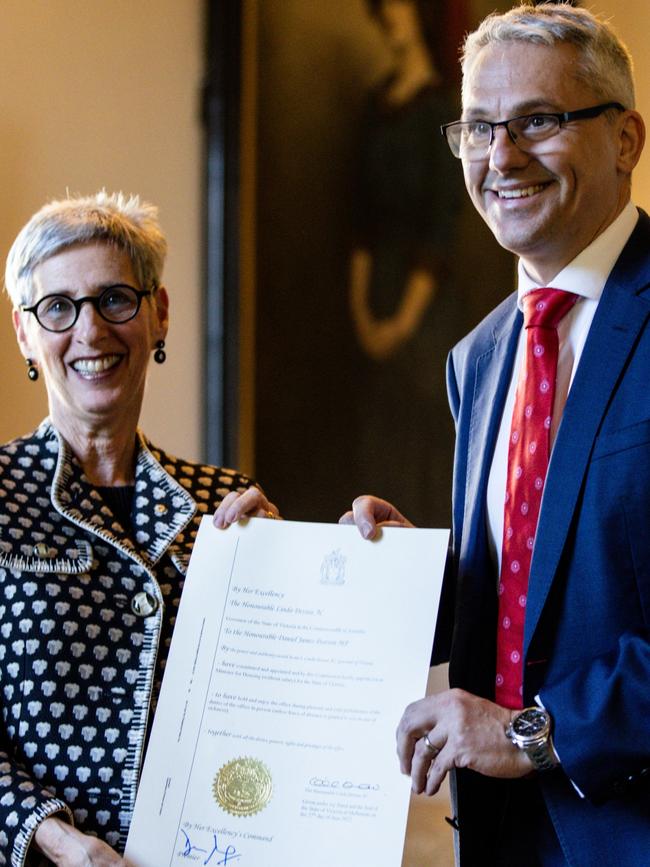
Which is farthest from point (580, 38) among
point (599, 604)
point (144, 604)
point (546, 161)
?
point (144, 604)

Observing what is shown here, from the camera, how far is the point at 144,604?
2141mm

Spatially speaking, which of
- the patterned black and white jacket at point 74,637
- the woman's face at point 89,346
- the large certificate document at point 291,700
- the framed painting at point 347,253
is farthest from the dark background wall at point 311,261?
the large certificate document at point 291,700

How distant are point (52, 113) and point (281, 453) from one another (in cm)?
116

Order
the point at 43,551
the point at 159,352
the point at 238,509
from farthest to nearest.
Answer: the point at 159,352
the point at 43,551
the point at 238,509

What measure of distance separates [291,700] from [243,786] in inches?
5.8

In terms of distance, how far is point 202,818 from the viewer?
72.3 inches

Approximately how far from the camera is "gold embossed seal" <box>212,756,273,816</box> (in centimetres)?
182

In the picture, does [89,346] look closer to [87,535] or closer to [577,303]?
[87,535]

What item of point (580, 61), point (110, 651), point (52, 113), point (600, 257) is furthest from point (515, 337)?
point (52, 113)

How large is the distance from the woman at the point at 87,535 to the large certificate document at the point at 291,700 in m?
0.12

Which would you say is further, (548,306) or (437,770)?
(548,306)

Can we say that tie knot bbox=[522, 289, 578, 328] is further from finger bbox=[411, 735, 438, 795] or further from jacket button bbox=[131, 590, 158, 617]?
jacket button bbox=[131, 590, 158, 617]

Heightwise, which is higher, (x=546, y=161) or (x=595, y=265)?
(x=546, y=161)
